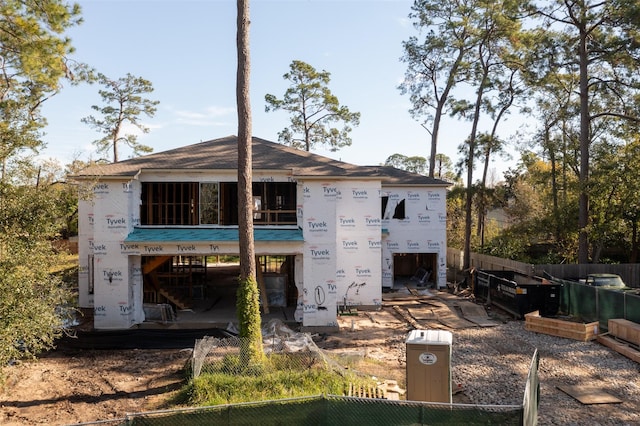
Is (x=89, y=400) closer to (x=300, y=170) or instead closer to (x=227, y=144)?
(x=300, y=170)

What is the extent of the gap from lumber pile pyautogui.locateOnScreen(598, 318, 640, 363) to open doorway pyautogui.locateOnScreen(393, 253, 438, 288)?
473 inches

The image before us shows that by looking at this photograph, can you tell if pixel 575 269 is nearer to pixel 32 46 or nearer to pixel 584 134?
pixel 584 134

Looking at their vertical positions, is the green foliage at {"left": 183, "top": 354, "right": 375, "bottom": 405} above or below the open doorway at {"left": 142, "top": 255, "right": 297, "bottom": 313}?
below

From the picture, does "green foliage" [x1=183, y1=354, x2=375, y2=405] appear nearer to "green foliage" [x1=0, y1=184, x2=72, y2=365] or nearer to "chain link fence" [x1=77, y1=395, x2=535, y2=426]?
"chain link fence" [x1=77, y1=395, x2=535, y2=426]

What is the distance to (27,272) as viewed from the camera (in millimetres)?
10258

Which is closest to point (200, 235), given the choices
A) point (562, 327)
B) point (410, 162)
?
point (562, 327)

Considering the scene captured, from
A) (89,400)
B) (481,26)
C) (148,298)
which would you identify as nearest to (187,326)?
(148,298)

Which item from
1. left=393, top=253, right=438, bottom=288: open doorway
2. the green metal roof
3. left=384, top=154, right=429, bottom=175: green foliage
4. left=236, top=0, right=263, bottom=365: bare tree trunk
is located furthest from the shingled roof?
left=384, top=154, right=429, bottom=175: green foliage

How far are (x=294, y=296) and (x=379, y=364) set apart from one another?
8.91 meters

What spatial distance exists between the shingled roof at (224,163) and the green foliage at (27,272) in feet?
16.6

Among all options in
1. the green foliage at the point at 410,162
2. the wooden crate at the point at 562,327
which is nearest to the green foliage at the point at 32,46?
the wooden crate at the point at 562,327

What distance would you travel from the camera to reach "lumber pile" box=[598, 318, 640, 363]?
13.8m

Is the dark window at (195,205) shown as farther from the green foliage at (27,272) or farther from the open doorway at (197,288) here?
the green foliage at (27,272)

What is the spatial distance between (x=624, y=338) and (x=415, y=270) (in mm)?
16112
